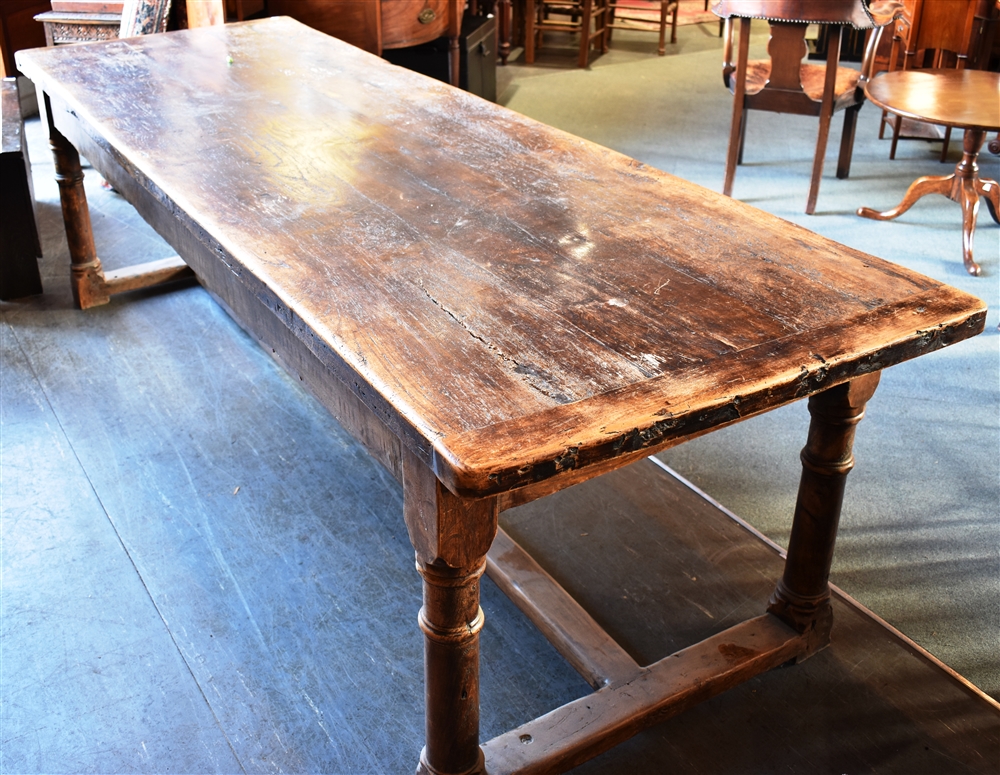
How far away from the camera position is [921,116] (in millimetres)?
3201

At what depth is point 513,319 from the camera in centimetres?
123

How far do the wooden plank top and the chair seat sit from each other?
6.76 ft

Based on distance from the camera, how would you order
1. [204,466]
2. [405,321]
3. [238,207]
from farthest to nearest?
[204,466] → [238,207] → [405,321]

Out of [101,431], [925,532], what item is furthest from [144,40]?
[925,532]

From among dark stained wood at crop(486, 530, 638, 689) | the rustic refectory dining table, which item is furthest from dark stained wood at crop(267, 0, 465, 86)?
dark stained wood at crop(486, 530, 638, 689)

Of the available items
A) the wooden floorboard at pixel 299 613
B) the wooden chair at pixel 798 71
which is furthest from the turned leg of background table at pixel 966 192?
the wooden floorboard at pixel 299 613

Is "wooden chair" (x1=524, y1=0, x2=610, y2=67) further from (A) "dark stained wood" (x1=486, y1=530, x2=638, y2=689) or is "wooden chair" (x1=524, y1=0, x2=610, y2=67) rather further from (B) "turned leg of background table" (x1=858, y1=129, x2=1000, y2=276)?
(A) "dark stained wood" (x1=486, y1=530, x2=638, y2=689)

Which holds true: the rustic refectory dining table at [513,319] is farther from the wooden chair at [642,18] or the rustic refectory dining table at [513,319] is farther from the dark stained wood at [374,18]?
the wooden chair at [642,18]

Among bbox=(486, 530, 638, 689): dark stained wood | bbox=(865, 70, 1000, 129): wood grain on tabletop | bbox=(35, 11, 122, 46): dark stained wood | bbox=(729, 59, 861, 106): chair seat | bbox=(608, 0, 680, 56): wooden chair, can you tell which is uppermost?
bbox=(35, 11, 122, 46): dark stained wood

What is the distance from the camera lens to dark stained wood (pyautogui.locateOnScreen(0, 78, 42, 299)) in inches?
113

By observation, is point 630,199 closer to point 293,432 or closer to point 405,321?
point 405,321

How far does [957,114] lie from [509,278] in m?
2.49

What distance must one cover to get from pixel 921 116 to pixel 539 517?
81.7 inches

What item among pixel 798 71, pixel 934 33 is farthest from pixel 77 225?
pixel 934 33
